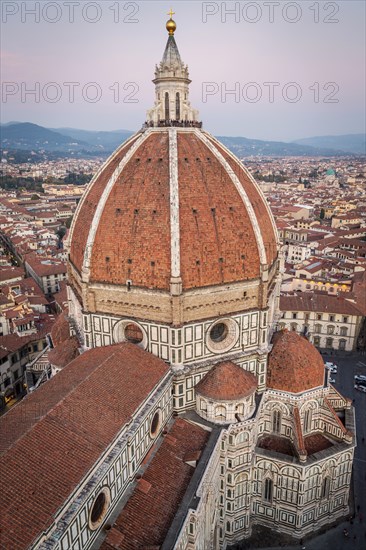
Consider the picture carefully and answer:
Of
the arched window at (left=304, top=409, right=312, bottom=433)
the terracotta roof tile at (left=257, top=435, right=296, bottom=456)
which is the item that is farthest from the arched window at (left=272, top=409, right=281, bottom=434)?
the arched window at (left=304, top=409, right=312, bottom=433)

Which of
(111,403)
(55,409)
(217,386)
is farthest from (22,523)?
(217,386)

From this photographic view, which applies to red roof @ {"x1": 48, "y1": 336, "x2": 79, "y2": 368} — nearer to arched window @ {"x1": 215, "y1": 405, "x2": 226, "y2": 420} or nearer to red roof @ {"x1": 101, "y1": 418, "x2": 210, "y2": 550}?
red roof @ {"x1": 101, "y1": 418, "x2": 210, "y2": 550}

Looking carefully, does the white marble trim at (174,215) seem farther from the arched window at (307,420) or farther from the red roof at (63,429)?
the arched window at (307,420)

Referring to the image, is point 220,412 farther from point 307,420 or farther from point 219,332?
point 307,420

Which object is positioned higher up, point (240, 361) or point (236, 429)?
point (240, 361)

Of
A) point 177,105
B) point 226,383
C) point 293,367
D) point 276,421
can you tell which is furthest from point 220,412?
point 177,105

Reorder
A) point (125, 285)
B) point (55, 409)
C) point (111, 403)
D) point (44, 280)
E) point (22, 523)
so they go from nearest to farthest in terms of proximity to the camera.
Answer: point (22, 523) → point (55, 409) → point (111, 403) → point (125, 285) → point (44, 280)

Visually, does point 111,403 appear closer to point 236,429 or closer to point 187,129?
point 236,429
